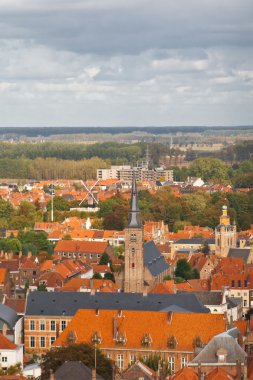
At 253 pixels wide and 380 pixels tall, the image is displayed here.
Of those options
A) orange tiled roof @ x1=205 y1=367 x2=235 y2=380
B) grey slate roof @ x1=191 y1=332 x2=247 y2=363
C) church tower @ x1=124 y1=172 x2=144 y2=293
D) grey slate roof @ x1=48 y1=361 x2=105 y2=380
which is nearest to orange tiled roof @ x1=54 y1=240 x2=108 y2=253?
church tower @ x1=124 y1=172 x2=144 y2=293

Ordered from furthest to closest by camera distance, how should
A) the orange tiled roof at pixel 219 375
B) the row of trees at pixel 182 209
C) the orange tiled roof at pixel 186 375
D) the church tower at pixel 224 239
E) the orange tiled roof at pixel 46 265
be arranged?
the row of trees at pixel 182 209 < the church tower at pixel 224 239 < the orange tiled roof at pixel 46 265 < the orange tiled roof at pixel 186 375 < the orange tiled roof at pixel 219 375

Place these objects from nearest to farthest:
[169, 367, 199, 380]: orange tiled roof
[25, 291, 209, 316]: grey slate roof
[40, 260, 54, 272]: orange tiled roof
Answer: [169, 367, 199, 380]: orange tiled roof, [25, 291, 209, 316]: grey slate roof, [40, 260, 54, 272]: orange tiled roof

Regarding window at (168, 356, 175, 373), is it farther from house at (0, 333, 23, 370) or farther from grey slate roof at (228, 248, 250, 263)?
grey slate roof at (228, 248, 250, 263)

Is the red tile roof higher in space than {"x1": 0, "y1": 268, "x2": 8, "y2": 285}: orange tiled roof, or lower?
higher

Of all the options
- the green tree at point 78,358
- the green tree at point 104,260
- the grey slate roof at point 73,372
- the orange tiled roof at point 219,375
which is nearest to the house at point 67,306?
the green tree at point 78,358

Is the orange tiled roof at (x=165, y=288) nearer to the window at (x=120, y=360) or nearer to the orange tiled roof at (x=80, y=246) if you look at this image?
the window at (x=120, y=360)

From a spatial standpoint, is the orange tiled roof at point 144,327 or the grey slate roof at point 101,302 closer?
the orange tiled roof at point 144,327

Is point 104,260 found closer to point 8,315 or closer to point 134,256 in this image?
point 134,256
